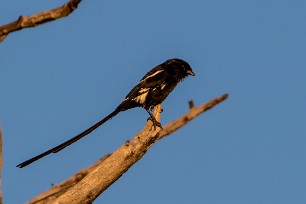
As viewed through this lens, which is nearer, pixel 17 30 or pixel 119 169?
pixel 17 30

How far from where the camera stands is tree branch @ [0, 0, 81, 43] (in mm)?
3514

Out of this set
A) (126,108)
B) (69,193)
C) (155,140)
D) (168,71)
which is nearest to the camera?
(69,193)

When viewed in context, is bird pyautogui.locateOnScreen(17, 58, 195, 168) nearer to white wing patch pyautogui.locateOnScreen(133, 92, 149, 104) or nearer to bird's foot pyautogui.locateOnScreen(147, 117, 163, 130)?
white wing patch pyautogui.locateOnScreen(133, 92, 149, 104)

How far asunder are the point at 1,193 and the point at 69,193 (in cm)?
153

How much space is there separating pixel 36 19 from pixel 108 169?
189 cm

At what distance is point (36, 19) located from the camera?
11.8 ft

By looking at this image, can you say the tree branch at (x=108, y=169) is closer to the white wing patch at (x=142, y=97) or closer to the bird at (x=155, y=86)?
the bird at (x=155, y=86)

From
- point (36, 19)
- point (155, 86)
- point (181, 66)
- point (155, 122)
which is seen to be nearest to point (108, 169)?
point (155, 122)

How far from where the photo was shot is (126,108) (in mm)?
6992

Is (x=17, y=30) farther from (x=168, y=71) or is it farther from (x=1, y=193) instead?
(x=168, y=71)

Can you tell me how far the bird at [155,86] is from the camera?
276 inches

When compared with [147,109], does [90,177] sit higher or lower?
lower

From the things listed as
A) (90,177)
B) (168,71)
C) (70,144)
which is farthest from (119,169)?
(168,71)

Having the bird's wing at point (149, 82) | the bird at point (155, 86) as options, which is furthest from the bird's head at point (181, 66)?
the bird's wing at point (149, 82)
